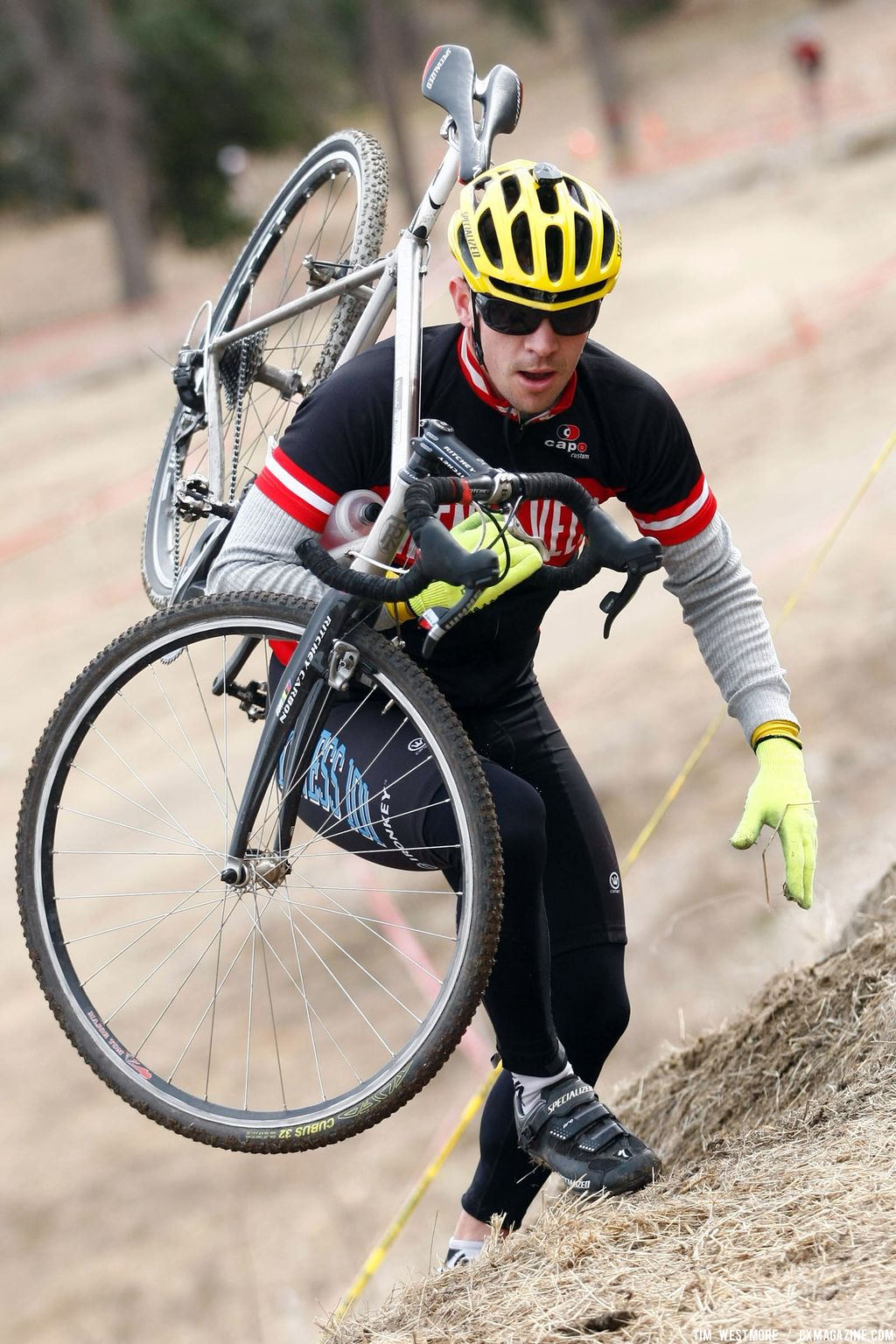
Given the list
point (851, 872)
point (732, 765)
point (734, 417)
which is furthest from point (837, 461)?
point (851, 872)

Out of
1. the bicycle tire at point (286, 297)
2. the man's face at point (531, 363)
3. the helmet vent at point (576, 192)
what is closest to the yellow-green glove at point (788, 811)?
the man's face at point (531, 363)

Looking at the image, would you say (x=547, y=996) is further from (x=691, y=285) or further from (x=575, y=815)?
(x=691, y=285)

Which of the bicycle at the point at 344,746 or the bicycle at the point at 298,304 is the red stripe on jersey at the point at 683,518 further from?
the bicycle at the point at 298,304

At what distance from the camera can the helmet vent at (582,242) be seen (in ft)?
10.6

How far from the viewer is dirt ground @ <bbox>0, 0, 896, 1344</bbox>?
294 inches

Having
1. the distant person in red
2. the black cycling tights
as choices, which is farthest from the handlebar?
the distant person in red

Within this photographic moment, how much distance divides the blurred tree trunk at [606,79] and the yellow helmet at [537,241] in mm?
29842

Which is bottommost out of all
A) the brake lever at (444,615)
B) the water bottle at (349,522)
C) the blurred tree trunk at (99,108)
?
the brake lever at (444,615)

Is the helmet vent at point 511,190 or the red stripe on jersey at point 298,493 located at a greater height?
the helmet vent at point 511,190

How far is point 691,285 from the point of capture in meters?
20.2

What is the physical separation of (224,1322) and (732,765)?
4435 mm

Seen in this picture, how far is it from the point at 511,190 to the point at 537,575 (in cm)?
90

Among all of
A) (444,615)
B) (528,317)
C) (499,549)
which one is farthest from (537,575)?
(528,317)

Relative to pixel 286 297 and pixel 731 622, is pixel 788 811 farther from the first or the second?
pixel 286 297
